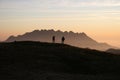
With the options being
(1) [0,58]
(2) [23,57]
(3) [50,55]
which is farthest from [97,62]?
(1) [0,58]

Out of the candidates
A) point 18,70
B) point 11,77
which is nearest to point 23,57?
point 18,70

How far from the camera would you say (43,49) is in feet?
215

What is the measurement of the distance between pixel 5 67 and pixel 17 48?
12890 millimetres

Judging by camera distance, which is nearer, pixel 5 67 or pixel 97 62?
pixel 5 67

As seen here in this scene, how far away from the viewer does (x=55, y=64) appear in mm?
55906

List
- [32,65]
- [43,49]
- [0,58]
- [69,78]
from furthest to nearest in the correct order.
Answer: [43,49] < [0,58] < [32,65] < [69,78]

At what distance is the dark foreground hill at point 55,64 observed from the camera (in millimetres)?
48875

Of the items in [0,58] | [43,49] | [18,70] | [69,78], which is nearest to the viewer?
[69,78]

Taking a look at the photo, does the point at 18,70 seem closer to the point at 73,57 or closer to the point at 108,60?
the point at 73,57

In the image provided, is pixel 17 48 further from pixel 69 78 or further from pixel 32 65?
pixel 69 78

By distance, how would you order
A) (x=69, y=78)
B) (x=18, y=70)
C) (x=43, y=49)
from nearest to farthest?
(x=69, y=78) → (x=18, y=70) → (x=43, y=49)

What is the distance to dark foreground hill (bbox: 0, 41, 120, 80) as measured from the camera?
48.9m

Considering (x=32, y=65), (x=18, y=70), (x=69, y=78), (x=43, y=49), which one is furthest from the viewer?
(x=43, y=49)

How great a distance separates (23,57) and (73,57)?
878 centimetres
